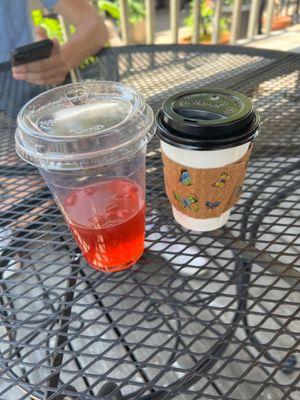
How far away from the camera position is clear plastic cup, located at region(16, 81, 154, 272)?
51 cm

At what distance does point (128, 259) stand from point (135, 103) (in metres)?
0.22

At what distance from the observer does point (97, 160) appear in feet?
1.68

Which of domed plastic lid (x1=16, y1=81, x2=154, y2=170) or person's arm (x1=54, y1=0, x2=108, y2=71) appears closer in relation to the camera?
domed plastic lid (x1=16, y1=81, x2=154, y2=170)

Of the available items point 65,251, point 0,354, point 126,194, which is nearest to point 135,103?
point 126,194

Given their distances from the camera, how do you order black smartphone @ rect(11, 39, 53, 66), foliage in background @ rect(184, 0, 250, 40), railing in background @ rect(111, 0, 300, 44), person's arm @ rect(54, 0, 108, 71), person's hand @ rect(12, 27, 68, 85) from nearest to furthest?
1. black smartphone @ rect(11, 39, 53, 66)
2. person's hand @ rect(12, 27, 68, 85)
3. person's arm @ rect(54, 0, 108, 71)
4. railing in background @ rect(111, 0, 300, 44)
5. foliage in background @ rect(184, 0, 250, 40)

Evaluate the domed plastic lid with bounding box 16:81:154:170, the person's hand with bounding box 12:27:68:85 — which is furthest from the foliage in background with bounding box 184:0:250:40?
the domed plastic lid with bounding box 16:81:154:170

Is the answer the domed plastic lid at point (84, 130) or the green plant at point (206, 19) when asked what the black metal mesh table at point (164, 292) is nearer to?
the domed plastic lid at point (84, 130)

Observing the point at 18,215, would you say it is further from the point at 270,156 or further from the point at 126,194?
the point at 270,156

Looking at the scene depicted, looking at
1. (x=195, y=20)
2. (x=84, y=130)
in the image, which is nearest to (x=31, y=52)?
(x=84, y=130)

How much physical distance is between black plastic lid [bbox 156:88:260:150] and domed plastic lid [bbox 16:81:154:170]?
0.10ft

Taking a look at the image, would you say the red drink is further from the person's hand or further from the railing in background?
the railing in background

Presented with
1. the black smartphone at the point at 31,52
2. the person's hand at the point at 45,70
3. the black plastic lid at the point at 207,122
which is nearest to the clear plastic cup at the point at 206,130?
the black plastic lid at the point at 207,122

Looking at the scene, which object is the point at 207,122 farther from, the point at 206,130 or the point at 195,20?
the point at 195,20

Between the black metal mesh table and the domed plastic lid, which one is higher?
the domed plastic lid
